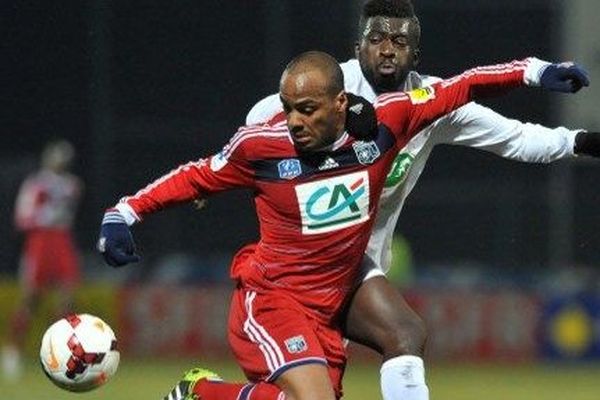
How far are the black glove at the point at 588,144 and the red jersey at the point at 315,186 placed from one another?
18.1 inches

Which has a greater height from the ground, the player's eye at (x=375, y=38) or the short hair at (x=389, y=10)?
the short hair at (x=389, y=10)

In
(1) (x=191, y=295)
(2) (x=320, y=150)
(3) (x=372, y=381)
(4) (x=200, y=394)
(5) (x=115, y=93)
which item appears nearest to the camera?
(2) (x=320, y=150)

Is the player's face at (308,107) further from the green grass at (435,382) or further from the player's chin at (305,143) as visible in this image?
the green grass at (435,382)

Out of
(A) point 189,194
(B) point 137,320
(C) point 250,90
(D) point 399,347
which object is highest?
(A) point 189,194

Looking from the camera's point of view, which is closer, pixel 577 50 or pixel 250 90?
pixel 577 50

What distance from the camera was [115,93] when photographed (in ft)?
66.3

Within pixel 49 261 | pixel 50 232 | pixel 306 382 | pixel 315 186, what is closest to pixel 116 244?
pixel 315 186

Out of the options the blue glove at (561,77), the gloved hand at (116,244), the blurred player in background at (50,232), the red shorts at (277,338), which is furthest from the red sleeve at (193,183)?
the blurred player in background at (50,232)

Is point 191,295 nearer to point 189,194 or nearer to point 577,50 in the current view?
point 577,50

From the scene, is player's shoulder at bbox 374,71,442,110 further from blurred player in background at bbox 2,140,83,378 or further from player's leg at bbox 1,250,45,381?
blurred player in background at bbox 2,140,83,378

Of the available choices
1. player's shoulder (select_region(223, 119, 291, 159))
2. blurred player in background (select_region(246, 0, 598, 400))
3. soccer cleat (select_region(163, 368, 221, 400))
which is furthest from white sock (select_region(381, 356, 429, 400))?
player's shoulder (select_region(223, 119, 291, 159))

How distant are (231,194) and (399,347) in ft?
39.8

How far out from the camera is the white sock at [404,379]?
7.81 m

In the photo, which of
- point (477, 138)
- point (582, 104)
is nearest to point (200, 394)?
point (477, 138)
